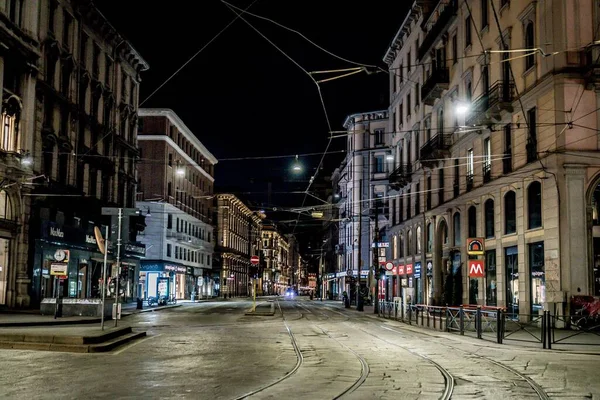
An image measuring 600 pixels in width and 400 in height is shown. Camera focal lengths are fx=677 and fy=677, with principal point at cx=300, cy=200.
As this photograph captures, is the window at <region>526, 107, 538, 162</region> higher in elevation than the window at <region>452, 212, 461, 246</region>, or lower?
higher

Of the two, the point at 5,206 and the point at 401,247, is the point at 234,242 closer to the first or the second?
the point at 401,247

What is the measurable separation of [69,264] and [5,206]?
10251 millimetres

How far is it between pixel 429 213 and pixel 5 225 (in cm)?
2703

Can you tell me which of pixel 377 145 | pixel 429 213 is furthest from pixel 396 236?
pixel 377 145

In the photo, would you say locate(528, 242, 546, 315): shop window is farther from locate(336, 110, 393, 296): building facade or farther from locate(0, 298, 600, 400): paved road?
locate(336, 110, 393, 296): building facade

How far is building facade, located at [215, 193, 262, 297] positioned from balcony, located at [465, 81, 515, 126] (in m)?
52.1

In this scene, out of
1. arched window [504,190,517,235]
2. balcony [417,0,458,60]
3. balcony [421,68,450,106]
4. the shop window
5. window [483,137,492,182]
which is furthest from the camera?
balcony [421,68,450,106]

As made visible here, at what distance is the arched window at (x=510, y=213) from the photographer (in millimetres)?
32666

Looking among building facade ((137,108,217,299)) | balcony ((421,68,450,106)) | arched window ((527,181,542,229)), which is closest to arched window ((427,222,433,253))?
balcony ((421,68,450,106))

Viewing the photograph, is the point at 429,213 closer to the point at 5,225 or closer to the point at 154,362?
the point at 5,225

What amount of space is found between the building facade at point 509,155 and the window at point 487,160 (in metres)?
0.10

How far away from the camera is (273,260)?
6270 inches

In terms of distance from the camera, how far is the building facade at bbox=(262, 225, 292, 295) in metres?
150

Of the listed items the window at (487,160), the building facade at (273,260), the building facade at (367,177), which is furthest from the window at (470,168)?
the building facade at (273,260)
